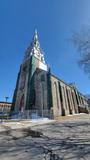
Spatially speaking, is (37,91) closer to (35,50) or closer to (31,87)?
(31,87)

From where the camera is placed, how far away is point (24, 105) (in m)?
36.6

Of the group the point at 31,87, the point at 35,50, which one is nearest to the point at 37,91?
the point at 31,87

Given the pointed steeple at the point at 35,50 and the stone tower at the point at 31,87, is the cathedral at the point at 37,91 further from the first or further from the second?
the pointed steeple at the point at 35,50

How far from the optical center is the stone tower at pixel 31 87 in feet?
114

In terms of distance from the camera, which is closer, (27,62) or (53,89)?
(53,89)

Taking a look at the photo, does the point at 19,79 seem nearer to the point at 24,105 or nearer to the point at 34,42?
the point at 24,105

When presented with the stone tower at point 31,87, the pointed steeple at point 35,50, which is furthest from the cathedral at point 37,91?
the pointed steeple at point 35,50

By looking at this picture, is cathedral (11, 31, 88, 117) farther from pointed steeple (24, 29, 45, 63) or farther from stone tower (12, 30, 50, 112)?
pointed steeple (24, 29, 45, 63)

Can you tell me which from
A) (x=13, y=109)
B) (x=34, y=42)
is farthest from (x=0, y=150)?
(x=34, y=42)

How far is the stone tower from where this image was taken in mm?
34656

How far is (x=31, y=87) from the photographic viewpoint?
1457 inches

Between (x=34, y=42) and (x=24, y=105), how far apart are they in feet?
75.4

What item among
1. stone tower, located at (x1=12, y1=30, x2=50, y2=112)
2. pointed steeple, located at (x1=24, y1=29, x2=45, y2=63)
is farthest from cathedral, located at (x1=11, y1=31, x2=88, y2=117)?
pointed steeple, located at (x1=24, y1=29, x2=45, y2=63)

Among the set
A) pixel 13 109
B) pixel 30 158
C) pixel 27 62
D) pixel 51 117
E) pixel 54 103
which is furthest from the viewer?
pixel 27 62
